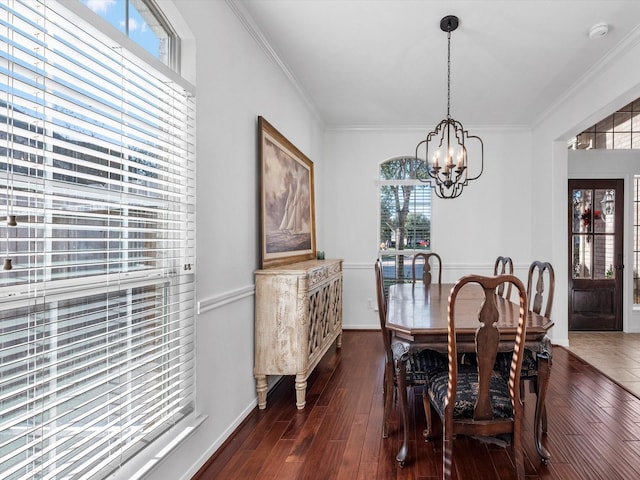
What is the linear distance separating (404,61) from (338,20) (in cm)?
89

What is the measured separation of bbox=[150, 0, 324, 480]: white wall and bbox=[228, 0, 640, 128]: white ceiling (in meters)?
→ 0.41

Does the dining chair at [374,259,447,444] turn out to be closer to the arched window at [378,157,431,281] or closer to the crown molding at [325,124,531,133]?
the arched window at [378,157,431,281]

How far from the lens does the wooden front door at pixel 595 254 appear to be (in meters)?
5.47

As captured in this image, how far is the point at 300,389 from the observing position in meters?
2.91

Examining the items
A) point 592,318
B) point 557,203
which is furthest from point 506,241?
point 592,318

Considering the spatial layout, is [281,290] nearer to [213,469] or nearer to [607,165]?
[213,469]

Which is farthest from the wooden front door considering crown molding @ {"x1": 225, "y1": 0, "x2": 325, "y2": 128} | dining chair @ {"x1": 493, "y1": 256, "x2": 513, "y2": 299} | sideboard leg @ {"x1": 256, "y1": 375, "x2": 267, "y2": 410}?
sideboard leg @ {"x1": 256, "y1": 375, "x2": 267, "y2": 410}

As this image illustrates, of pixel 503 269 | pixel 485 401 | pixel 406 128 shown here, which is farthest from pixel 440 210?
pixel 485 401

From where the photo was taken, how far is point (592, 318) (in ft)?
18.2

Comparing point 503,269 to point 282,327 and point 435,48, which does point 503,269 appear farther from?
point 282,327

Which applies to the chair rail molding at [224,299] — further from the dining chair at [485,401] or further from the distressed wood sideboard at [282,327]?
the dining chair at [485,401]

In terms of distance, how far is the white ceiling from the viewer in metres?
2.71

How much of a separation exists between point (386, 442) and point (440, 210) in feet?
12.4

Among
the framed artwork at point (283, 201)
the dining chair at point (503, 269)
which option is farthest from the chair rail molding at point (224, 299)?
the dining chair at point (503, 269)
